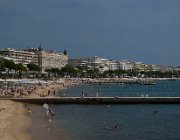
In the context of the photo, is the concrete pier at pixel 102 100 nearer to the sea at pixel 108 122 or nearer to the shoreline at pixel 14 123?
the sea at pixel 108 122

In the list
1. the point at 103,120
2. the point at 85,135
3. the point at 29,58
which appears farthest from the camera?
the point at 29,58

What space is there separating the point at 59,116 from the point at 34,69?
114662 millimetres

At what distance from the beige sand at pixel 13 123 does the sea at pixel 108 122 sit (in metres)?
0.66

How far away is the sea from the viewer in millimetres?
28359

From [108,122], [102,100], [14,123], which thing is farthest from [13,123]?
[102,100]

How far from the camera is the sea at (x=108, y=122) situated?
28359mm

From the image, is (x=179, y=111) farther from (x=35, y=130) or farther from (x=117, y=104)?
(x=35, y=130)

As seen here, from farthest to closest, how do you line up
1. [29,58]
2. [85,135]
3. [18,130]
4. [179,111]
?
[29,58]
[179,111]
[18,130]
[85,135]

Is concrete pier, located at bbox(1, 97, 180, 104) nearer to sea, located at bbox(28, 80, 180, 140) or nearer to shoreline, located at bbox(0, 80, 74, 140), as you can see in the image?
sea, located at bbox(28, 80, 180, 140)

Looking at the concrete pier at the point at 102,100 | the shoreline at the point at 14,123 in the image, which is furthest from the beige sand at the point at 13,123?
the concrete pier at the point at 102,100

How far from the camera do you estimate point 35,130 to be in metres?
30.8

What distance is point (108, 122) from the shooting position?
116ft

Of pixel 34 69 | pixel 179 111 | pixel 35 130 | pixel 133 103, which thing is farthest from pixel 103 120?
pixel 34 69

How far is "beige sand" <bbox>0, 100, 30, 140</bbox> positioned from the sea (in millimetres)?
659
